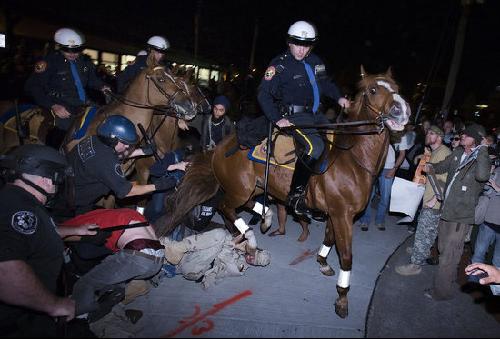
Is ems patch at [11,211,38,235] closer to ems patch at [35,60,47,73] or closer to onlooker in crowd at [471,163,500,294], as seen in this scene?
ems patch at [35,60,47,73]

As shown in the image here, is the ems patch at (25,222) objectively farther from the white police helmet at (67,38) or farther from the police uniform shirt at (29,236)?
the white police helmet at (67,38)

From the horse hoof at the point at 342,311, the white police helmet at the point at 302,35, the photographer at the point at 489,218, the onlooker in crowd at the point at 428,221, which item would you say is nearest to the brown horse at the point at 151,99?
the white police helmet at the point at 302,35

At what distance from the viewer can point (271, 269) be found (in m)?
5.21

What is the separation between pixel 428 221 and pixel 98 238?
15.6 ft

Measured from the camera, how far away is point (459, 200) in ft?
14.7

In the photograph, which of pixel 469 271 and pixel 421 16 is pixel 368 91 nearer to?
pixel 469 271

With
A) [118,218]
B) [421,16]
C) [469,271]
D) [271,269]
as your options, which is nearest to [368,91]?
[469,271]

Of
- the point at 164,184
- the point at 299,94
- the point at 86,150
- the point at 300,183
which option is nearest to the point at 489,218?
the point at 300,183

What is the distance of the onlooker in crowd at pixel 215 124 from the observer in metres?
7.18

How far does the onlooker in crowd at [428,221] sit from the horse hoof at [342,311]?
1.80m

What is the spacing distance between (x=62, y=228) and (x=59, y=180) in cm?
70

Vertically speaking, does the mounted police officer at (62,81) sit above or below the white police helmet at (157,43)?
below

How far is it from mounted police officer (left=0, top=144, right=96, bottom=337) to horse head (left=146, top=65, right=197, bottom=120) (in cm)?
288

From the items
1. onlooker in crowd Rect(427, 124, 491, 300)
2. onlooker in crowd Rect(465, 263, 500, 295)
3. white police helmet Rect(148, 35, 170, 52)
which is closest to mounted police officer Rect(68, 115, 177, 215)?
onlooker in crowd Rect(465, 263, 500, 295)
